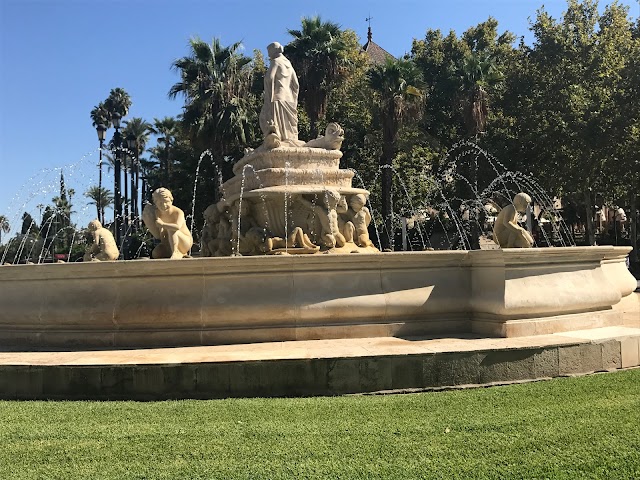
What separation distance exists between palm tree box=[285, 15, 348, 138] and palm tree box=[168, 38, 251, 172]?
2.67 metres

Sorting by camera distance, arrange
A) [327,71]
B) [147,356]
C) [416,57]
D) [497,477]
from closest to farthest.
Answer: [497,477] < [147,356] < [327,71] < [416,57]

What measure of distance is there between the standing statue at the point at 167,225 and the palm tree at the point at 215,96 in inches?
713

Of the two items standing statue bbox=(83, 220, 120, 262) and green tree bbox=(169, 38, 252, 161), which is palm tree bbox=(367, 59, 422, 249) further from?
standing statue bbox=(83, 220, 120, 262)

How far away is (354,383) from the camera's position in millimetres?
4984

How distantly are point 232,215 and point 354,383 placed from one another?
6.01 meters

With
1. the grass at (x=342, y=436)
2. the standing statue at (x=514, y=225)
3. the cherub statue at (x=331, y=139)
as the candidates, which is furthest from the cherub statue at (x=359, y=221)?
the grass at (x=342, y=436)

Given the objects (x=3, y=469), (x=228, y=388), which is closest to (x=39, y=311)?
(x=228, y=388)

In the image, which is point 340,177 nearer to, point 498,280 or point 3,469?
point 498,280

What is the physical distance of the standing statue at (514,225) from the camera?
Result: 7859 millimetres

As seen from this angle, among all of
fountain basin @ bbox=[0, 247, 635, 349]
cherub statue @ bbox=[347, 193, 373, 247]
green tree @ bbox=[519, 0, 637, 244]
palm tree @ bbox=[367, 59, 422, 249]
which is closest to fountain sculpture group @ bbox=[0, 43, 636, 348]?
fountain basin @ bbox=[0, 247, 635, 349]

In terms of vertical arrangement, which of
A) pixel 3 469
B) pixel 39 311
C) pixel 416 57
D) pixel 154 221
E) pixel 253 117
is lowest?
pixel 3 469

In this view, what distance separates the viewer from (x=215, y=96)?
2594 centimetres

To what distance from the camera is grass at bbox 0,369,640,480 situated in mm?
3246

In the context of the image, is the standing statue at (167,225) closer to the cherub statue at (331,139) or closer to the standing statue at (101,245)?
the standing statue at (101,245)
